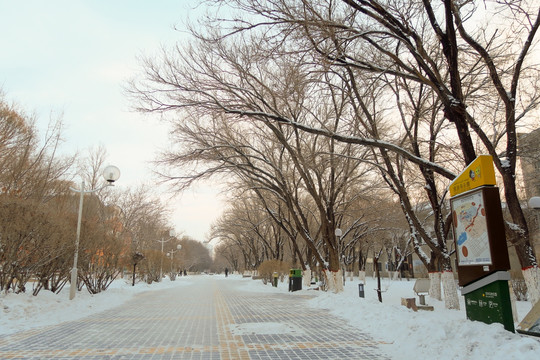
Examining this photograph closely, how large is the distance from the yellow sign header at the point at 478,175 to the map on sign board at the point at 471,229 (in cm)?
17

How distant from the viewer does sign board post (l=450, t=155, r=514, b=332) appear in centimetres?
553

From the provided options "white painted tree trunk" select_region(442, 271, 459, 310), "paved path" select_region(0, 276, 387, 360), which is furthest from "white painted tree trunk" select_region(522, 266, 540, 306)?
"paved path" select_region(0, 276, 387, 360)

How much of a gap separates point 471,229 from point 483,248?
431 mm

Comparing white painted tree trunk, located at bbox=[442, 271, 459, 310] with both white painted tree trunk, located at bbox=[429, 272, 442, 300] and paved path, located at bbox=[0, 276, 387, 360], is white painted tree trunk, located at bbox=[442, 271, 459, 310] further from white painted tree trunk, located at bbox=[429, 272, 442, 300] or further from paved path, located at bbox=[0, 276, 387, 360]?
paved path, located at bbox=[0, 276, 387, 360]

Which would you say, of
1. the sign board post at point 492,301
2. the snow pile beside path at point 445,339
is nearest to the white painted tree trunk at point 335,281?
the snow pile beside path at point 445,339

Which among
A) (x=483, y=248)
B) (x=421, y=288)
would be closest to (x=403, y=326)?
(x=483, y=248)

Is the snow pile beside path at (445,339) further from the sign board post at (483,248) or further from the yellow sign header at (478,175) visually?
the yellow sign header at (478,175)

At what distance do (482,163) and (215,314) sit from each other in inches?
334

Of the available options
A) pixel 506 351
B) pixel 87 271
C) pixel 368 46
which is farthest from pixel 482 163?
pixel 87 271

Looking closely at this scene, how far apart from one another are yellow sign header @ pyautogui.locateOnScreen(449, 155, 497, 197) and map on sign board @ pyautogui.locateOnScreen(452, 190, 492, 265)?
0.56ft

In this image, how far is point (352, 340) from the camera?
696 centimetres

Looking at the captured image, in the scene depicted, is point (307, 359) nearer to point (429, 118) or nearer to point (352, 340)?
point (352, 340)

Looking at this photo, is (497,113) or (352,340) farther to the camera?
(497,113)

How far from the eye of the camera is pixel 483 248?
234 inches
